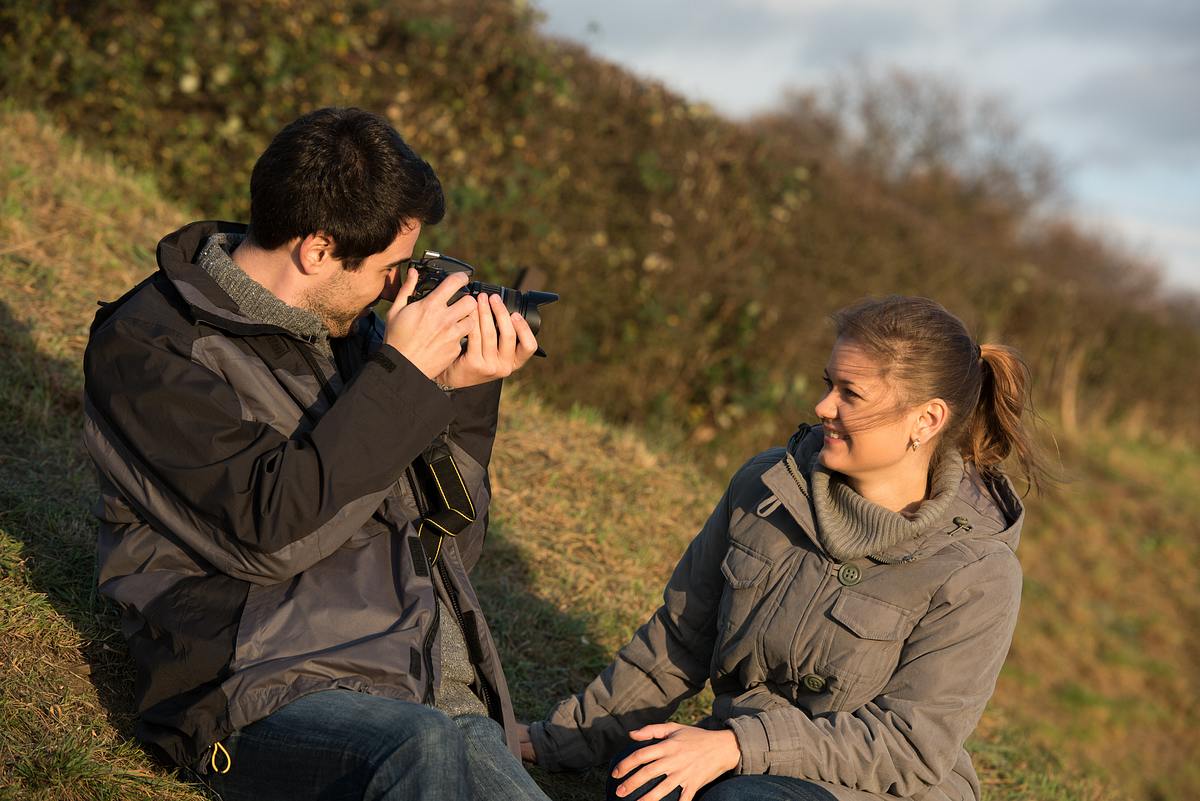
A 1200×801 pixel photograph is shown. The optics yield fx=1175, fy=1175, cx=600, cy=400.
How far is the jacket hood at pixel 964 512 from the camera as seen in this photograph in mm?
2645

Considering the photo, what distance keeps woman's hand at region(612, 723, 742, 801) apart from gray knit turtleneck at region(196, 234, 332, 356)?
117 centimetres

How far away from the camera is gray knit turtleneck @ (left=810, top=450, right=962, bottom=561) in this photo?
2.65 m

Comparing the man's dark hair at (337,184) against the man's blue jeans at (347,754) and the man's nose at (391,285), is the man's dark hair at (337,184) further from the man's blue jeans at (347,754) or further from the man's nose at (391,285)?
the man's blue jeans at (347,754)

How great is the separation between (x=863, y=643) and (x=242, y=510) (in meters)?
1.36

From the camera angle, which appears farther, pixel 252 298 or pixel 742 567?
pixel 742 567

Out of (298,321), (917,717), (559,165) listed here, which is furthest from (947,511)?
(559,165)

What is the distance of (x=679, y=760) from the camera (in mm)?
2482

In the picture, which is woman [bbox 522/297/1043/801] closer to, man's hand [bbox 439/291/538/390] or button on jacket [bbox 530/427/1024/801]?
button on jacket [bbox 530/427/1024/801]

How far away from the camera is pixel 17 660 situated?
2879 mm

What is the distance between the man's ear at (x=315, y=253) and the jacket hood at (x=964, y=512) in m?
1.17

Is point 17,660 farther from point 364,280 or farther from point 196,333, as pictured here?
point 364,280

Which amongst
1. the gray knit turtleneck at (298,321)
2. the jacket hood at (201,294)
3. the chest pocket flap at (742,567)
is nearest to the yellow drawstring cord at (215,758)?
the gray knit turtleneck at (298,321)

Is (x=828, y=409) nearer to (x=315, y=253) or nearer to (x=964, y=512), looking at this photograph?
(x=964, y=512)

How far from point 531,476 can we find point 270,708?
9.90ft
